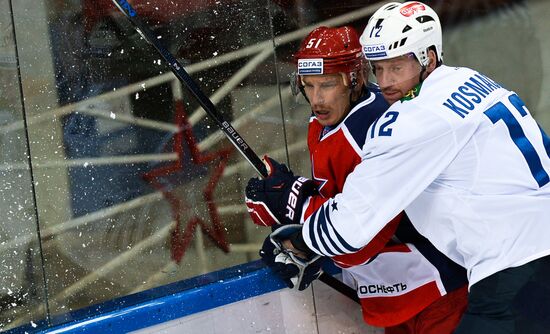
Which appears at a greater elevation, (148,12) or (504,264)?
(148,12)

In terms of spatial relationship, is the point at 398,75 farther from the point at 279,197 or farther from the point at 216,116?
the point at 216,116

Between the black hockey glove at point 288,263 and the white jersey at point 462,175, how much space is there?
30cm

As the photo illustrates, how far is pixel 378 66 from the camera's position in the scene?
239 centimetres

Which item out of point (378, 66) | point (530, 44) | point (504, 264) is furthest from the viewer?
point (530, 44)

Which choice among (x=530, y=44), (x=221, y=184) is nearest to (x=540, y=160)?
(x=221, y=184)

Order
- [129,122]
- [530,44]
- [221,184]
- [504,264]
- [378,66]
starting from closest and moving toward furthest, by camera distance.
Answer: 1. [504,264]
2. [378,66]
3. [129,122]
4. [221,184]
5. [530,44]

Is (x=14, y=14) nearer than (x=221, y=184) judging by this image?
Yes

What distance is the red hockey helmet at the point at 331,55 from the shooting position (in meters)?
2.49

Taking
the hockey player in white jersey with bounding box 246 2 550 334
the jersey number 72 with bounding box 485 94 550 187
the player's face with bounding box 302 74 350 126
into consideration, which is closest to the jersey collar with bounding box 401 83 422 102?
the hockey player in white jersey with bounding box 246 2 550 334

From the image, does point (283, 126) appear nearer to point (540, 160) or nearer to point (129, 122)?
point (129, 122)

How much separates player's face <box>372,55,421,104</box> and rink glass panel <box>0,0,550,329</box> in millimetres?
743

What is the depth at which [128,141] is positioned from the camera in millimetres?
3111

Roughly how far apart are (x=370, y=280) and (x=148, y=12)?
118cm

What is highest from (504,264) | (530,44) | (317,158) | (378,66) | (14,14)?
(14,14)
